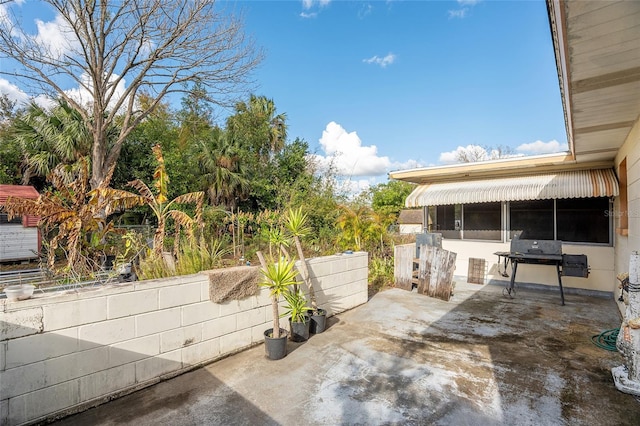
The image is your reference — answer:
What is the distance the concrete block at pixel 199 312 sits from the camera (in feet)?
11.8

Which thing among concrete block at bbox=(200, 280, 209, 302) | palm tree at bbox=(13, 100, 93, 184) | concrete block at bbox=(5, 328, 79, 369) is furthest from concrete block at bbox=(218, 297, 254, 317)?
palm tree at bbox=(13, 100, 93, 184)

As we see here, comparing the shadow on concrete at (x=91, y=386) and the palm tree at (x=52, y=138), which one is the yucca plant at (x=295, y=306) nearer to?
the shadow on concrete at (x=91, y=386)

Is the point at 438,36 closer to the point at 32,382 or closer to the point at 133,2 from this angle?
the point at 133,2

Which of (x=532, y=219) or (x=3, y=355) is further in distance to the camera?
(x=532, y=219)

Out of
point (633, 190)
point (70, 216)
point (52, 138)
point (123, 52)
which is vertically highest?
point (123, 52)

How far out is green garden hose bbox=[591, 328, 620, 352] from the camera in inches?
169

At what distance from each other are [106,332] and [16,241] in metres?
12.1

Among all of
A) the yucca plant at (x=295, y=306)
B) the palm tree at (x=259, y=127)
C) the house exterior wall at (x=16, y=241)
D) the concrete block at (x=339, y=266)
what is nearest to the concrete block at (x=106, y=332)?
the yucca plant at (x=295, y=306)

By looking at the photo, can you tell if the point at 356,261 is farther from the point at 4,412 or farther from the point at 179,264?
the point at 4,412

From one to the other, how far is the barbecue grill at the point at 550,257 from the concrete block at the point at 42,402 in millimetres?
7697

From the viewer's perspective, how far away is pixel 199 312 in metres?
3.74

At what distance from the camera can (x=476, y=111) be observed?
14898mm

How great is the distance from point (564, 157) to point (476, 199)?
2120 mm

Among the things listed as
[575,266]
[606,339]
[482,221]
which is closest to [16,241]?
[482,221]
